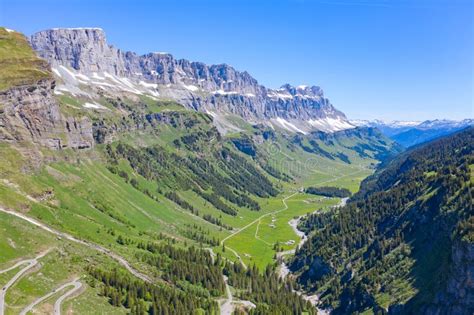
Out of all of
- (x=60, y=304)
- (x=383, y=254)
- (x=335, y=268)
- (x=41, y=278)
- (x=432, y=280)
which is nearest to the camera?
(x=60, y=304)

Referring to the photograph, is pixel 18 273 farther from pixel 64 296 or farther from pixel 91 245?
pixel 91 245

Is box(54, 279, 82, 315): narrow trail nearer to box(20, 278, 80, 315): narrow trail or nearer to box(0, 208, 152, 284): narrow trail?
box(20, 278, 80, 315): narrow trail

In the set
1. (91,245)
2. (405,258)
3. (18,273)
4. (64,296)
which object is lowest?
(405,258)

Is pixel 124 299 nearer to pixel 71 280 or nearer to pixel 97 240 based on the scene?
pixel 71 280

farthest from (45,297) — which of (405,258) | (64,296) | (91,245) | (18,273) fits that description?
(405,258)

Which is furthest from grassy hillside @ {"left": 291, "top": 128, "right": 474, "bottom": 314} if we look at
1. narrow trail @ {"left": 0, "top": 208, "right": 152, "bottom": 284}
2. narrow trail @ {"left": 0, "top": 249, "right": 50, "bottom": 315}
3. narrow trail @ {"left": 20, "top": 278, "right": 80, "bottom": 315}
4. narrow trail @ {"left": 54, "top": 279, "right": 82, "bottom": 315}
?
narrow trail @ {"left": 0, "top": 249, "right": 50, "bottom": 315}

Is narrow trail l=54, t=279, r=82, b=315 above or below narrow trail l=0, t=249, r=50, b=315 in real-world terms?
below

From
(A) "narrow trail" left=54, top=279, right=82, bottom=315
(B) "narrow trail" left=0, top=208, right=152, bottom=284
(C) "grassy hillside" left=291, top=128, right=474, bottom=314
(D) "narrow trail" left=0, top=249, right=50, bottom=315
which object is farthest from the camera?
(B) "narrow trail" left=0, top=208, right=152, bottom=284

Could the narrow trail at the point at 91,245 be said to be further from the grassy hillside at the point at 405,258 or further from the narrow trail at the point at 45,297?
the grassy hillside at the point at 405,258

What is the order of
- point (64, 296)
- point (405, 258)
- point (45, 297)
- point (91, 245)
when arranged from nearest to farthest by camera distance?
point (45, 297) → point (64, 296) → point (405, 258) → point (91, 245)

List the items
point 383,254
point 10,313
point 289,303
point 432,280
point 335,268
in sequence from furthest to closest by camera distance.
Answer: point 335,268 → point 383,254 → point 289,303 → point 432,280 → point 10,313

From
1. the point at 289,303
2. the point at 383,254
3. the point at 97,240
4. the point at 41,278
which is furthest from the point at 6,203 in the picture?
the point at 383,254
